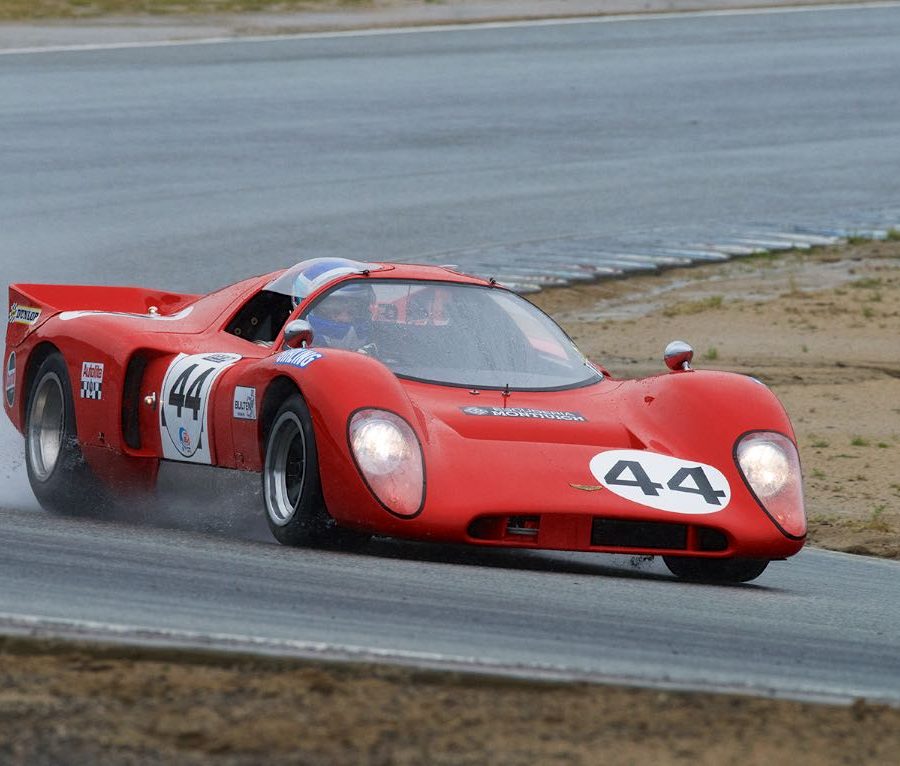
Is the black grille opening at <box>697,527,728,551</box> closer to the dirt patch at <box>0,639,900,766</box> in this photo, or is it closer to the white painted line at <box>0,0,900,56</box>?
the dirt patch at <box>0,639,900,766</box>


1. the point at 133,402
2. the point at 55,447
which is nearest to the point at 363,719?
the point at 133,402

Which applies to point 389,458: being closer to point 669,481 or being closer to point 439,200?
point 669,481

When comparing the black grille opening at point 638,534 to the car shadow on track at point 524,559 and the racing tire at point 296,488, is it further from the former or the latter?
the racing tire at point 296,488

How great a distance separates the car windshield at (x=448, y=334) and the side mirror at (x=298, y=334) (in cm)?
25

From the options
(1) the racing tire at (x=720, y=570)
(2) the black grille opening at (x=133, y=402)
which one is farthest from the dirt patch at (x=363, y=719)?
(2) the black grille opening at (x=133, y=402)

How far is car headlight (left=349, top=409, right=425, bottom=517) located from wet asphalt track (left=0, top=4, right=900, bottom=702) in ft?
0.76

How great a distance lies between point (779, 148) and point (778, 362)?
30.1 feet

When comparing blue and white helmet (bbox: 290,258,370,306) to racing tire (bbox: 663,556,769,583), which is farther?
blue and white helmet (bbox: 290,258,370,306)

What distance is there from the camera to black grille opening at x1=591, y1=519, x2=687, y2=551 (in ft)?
21.0

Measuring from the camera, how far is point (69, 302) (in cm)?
922

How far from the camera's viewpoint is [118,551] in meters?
6.01

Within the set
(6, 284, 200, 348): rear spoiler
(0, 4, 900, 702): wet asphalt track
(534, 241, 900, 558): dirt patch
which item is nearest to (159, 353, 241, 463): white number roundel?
(0, 4, 900, 702): wet asphalt track

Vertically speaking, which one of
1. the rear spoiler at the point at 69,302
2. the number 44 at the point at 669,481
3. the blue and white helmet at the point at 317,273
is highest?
the blue and white helmet at the point at 317,273

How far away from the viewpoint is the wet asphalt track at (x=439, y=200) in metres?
4.88
